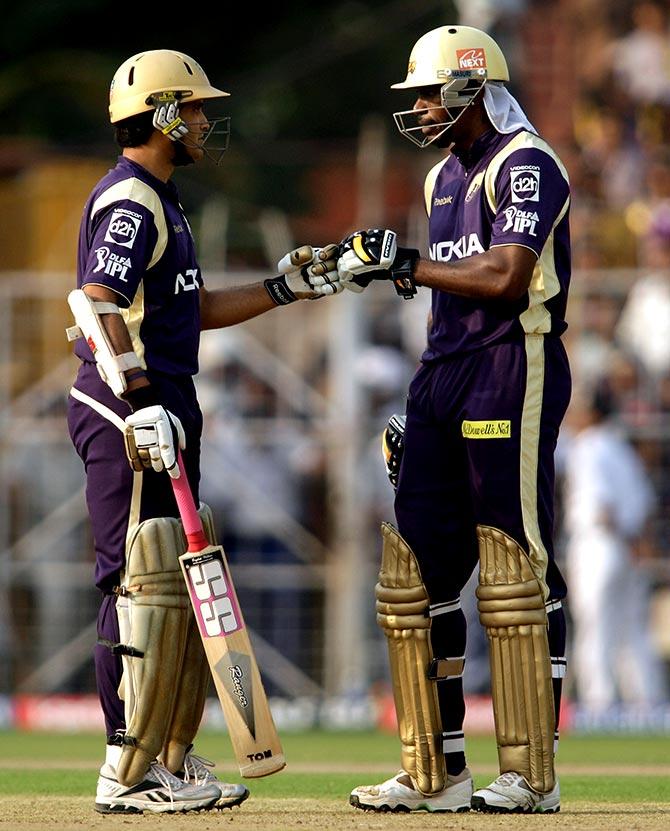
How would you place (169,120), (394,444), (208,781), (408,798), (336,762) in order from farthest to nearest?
(336,762) → (394,444) → (169,120) → (208,781) → (408,798)

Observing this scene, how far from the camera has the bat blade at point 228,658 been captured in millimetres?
6164

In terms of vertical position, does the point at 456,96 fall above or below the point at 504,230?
above

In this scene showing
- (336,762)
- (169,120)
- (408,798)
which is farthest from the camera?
(336,762)

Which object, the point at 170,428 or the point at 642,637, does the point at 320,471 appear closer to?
the point at 642,637

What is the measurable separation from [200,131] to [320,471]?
571cm

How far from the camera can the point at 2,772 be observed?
26.1ft

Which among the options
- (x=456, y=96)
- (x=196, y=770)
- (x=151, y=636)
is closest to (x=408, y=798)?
(x=196, y=770)

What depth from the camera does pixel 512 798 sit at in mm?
6004

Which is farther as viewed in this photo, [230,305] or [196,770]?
[230,305]

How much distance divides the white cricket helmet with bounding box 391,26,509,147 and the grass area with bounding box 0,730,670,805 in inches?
94.6

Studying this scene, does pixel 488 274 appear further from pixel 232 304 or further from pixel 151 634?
pixel 151 634

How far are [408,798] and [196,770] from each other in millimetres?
735

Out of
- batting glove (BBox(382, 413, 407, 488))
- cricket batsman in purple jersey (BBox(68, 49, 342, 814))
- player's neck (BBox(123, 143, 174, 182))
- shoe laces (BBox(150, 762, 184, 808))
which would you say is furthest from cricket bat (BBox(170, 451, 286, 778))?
player's neck (BBox(123, 143, 174, 182))

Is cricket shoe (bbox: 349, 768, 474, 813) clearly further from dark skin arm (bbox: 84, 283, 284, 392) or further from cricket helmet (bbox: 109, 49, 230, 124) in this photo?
cricket helmet (bbox: 109, 49, 230, 124)
